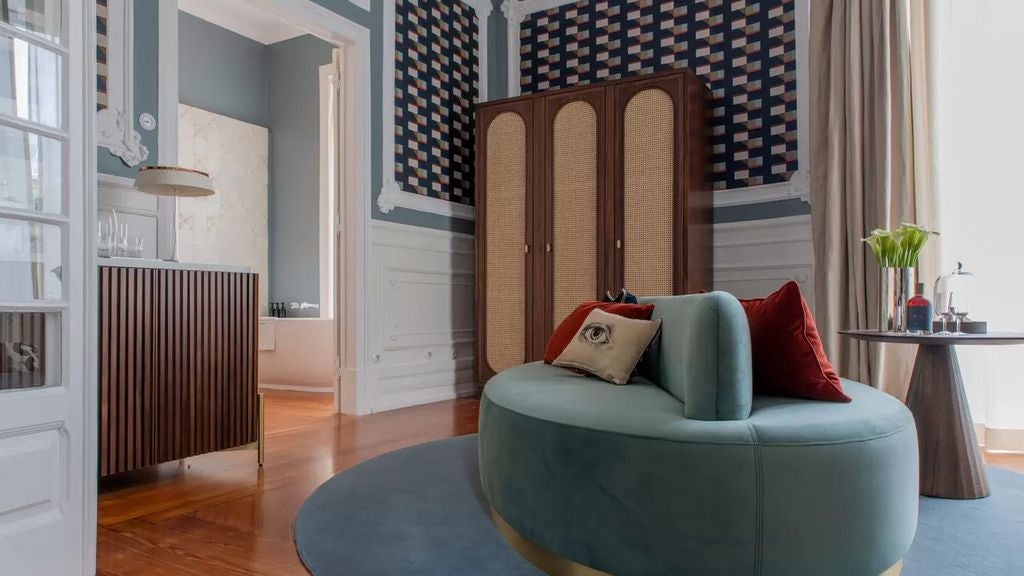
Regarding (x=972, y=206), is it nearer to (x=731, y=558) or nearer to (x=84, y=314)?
(x=731, y=558)

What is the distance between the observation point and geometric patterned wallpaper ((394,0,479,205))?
4.38 metres

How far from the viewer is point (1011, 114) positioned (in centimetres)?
329

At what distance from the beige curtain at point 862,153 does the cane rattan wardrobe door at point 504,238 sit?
1785mm

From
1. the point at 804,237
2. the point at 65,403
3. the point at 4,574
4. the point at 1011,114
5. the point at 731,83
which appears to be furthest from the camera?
the point at 731,83

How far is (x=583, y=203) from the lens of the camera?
4.28 meters

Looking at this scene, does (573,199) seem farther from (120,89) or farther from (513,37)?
(120,89)

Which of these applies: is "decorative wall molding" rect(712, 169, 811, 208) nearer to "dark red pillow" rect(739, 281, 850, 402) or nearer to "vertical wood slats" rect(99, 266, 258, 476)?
"dark red pillow" rect(739, 281, 850, 402)

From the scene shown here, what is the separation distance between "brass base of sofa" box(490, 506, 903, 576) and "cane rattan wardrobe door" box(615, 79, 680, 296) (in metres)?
2.39

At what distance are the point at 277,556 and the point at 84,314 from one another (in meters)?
0.81

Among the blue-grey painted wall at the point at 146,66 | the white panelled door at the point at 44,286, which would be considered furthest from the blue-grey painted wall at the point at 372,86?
the white panelled door at the point at 44,286

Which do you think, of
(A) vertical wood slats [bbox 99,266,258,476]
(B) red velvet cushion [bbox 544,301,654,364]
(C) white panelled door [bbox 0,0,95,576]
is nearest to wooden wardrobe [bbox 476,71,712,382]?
(B) red velvet cushion [bbox 544,301,654,364]

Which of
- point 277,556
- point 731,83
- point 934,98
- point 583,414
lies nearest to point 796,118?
point 731,83

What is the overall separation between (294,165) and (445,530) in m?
4.56

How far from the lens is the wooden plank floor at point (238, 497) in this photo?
1791mm
